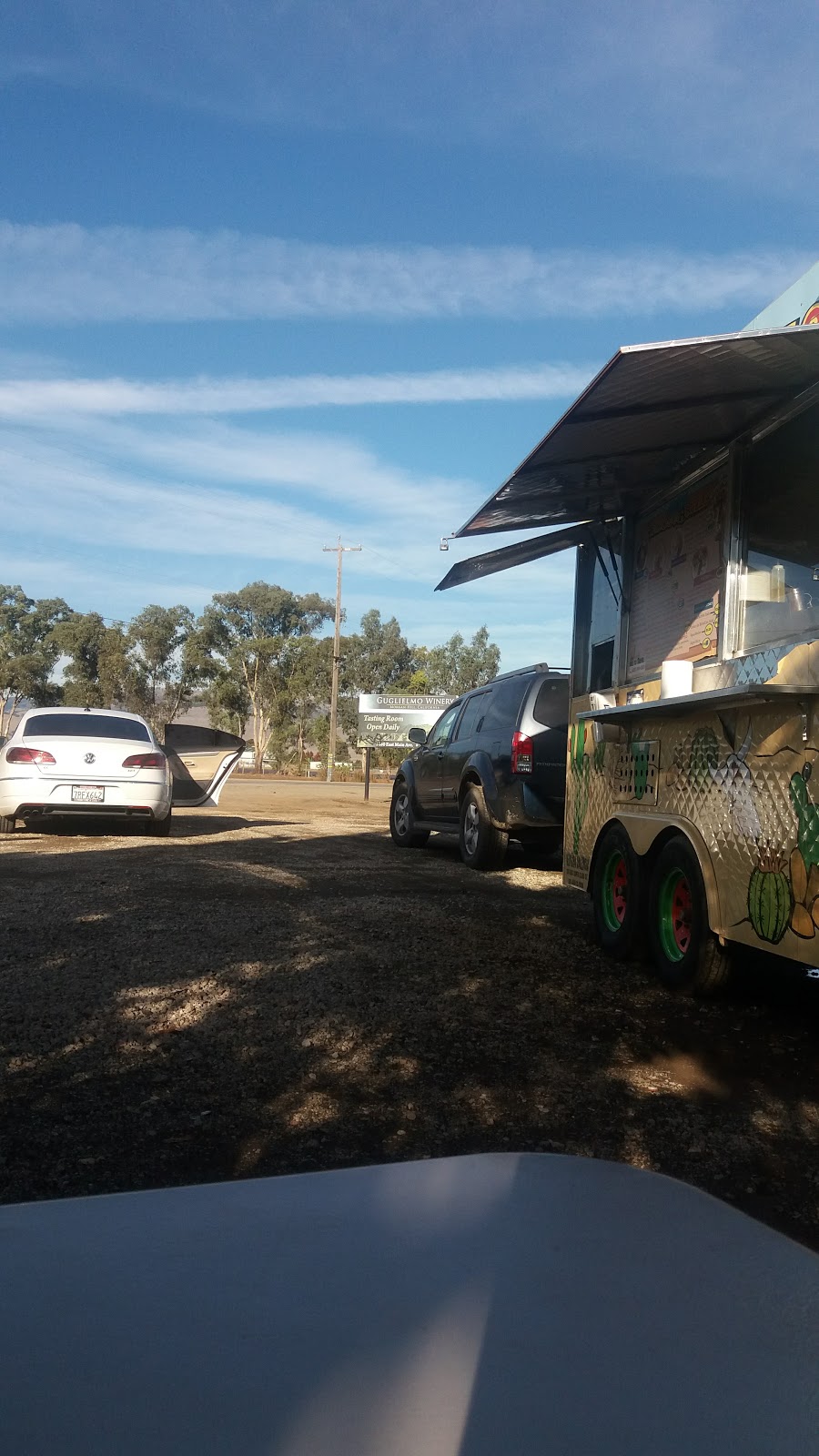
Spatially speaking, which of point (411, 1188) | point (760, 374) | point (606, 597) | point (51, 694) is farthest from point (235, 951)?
point (51, 694)

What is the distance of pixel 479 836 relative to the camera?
35.2 feet

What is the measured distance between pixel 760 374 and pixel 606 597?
8.26 ft

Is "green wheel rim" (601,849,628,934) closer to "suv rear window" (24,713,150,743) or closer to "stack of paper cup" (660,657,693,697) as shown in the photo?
"stack of paper cup" (660,657,693,697)

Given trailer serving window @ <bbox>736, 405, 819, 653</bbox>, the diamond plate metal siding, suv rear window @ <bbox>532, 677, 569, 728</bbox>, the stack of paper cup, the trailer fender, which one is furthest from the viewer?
suv rear window @ <bbox>532, 677, 569, 728</bbox>

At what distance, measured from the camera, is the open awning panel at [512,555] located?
25.6 ft

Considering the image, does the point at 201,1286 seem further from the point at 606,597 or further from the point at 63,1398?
the point at 606,597

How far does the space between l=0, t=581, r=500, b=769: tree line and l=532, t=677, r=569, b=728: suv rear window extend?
50670mm

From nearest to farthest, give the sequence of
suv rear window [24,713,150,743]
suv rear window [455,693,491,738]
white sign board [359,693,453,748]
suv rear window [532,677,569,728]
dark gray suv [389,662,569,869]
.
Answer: dark gray suv [389,662,569,869], suv rear window [532,677,569,728], suv rear window [455,693,491,738], suv rear window [24,713,150,743], white sign board [359,693,453,748]

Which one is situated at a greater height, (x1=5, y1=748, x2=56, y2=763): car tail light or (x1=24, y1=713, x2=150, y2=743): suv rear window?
(x1=24, y1=713, x2=150, y2=743): suv rear window

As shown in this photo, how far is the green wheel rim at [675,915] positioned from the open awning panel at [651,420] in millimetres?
2176

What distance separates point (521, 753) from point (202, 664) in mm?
53623

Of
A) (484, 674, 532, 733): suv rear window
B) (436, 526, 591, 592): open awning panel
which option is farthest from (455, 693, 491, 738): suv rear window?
(436, 526, 591, 592): open awning panel

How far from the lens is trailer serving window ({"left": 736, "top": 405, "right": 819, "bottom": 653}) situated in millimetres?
5070

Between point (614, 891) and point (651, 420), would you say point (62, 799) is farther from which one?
point (651, 420)
